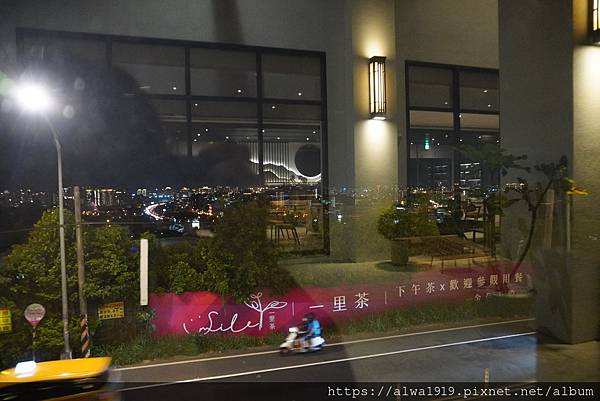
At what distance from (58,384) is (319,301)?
15.0 ft

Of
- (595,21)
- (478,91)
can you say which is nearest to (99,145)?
(595,21)

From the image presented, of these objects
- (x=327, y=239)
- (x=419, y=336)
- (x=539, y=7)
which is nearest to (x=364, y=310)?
(x=419, y=336)

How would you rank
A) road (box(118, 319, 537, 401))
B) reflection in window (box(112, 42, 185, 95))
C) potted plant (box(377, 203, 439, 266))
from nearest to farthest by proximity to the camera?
road (box(118, 319, 537, 401)), reflection in window (box(112, 42, 185, 95)), potted plant (box(377, 203, 439, 266))

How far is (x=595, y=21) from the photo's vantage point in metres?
6.67

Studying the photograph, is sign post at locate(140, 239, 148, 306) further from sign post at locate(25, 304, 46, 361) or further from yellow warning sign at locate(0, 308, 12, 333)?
yellow warning sign at locate(0, 308, 12, 333)

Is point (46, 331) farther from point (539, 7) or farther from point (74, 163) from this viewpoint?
point (539, 7)

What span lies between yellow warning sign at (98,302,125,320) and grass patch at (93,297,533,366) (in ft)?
1.30

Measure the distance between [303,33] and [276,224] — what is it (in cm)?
458

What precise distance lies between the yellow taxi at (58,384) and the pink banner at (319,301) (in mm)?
3040

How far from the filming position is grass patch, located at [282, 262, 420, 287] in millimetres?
8445

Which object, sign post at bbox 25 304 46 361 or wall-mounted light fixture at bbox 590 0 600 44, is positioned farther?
wall-mounted light fixture at bbox 590 0 600 44

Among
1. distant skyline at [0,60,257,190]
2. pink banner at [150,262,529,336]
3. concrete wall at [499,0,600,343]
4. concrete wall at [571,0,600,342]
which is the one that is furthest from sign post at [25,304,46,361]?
concrete wall at [571,0,600,342]

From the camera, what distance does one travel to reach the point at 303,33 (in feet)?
35.9

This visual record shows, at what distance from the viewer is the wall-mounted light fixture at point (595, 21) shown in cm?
662
